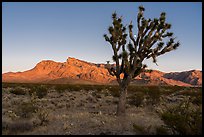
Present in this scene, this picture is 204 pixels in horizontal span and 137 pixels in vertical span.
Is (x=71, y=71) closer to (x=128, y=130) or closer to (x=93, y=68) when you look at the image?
(x=93, y=68)

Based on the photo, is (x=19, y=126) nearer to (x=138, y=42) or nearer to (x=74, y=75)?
(x=138, y=42)

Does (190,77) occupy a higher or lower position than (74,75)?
lower

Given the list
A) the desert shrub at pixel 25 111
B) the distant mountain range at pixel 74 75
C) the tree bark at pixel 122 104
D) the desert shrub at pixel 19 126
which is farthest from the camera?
the distant mountain range at pixel 74 75

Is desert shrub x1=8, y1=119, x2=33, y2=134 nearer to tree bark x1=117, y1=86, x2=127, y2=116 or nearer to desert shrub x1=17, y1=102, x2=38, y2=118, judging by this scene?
desert shrub x1=17, y1=102, x2=38, y2=118

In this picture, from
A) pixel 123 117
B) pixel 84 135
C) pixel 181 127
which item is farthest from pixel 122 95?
pixel 181 127

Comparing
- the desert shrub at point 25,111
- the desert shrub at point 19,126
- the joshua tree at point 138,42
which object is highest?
the joshua tree at point 138,42

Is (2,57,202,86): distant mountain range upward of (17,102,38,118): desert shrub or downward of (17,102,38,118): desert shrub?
upward

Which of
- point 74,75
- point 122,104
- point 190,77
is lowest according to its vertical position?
point 122,104

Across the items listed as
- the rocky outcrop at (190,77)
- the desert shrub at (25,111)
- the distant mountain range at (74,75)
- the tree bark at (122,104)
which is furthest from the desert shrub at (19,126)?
the rocky outcrop at (190,77)

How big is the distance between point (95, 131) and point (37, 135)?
6.79 feet

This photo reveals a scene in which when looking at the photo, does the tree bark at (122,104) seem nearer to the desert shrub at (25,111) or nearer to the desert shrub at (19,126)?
the desert shrub at (25,111)

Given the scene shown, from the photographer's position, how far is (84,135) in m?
8.91

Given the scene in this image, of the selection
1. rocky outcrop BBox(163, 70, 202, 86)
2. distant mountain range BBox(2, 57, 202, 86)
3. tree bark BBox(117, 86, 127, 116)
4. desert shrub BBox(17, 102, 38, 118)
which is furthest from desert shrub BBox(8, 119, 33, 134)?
rocky outcrop BBox(163, 70, 202, 86)

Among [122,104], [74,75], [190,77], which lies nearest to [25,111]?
[122,104]
